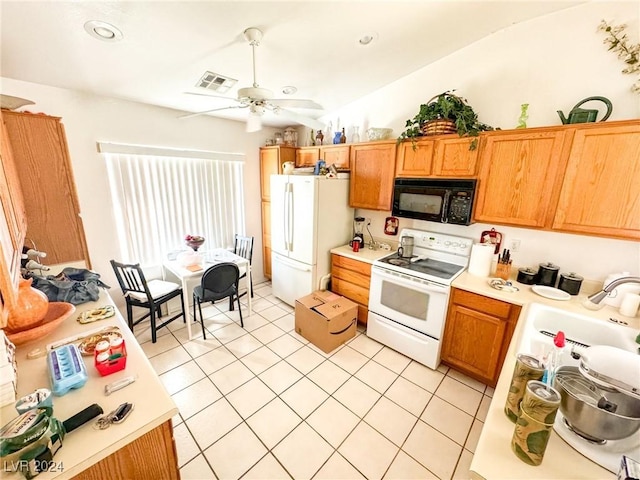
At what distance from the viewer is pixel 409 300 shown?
7.75ft

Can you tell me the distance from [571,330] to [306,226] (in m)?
2.36

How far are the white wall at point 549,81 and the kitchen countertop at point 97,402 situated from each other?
8.91 ft

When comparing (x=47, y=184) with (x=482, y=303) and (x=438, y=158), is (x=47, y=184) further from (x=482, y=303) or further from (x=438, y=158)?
(x=482, y=303)

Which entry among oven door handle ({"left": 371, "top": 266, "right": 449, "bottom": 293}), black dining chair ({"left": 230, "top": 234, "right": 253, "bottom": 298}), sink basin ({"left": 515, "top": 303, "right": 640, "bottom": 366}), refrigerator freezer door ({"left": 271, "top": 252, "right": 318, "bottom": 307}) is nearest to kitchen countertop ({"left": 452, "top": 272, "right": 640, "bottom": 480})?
sink basin ({"left": 515, "top": 303, "right": 640, "bottom": 366})

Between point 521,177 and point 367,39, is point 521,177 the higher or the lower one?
the lower one

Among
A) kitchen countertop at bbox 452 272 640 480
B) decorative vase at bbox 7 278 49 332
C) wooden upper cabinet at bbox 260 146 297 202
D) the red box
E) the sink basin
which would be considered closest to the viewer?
kitchen countertop at bbox 452 272 640 480

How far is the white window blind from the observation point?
277 cm

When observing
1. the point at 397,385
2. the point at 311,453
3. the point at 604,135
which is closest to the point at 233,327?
the point at 311,453

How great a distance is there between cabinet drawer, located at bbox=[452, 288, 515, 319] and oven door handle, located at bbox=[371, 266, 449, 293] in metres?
0.13

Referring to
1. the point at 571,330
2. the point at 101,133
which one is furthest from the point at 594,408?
the point at 101,133

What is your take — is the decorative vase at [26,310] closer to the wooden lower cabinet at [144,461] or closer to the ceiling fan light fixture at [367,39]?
the wooden lower cabinet at [144,461]

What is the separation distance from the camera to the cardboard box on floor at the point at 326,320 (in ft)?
8.25

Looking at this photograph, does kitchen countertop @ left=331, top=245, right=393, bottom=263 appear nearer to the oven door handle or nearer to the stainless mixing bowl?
the oven door handle

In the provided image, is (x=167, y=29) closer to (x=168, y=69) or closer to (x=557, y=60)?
(x=168, y=69)
